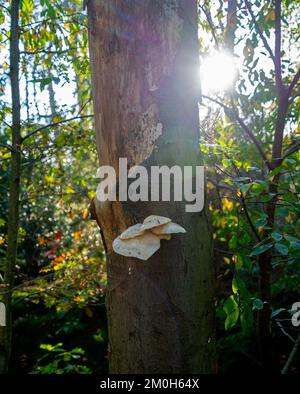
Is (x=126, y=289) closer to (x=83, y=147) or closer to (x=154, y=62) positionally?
(x=154, y=62)

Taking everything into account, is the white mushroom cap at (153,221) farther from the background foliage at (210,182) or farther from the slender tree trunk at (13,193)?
the slender tree trunk at (13,193)

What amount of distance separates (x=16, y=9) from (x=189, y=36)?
5.77 feet

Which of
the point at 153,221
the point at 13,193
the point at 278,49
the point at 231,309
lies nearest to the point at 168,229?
the point at 153,221

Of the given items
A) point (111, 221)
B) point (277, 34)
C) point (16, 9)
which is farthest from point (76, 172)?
point (111, 221)

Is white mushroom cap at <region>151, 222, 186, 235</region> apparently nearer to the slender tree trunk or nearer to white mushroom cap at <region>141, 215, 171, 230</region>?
white mushroom cap at <region>141, 215, 171, 230</region>

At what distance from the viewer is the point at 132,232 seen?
133cm

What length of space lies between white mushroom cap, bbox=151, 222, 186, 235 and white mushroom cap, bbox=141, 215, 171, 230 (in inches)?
0.6

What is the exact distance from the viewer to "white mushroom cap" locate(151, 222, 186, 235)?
1.30m

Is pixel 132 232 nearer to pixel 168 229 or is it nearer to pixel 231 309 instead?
pixel 168 229

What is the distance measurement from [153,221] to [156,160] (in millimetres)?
197

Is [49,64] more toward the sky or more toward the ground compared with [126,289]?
more toward the sky

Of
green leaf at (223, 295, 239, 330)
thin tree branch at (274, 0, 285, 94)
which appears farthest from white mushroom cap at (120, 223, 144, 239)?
thin tree branch at (274, 0, 285, 94)

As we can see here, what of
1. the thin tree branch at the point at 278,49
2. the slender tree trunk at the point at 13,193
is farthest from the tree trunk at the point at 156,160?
the slender tree trunk at the point at 13,193

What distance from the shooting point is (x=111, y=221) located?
145 cm
